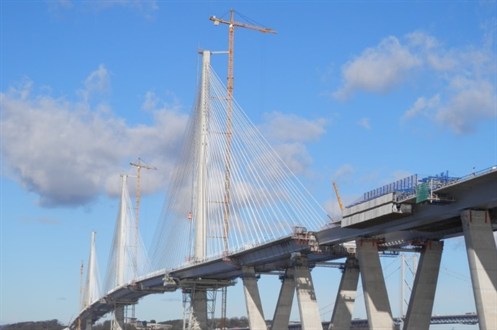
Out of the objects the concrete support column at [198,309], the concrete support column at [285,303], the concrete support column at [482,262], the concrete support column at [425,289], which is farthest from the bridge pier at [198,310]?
the concrete support column at [482,262]

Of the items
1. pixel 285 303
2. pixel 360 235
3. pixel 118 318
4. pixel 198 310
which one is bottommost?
pixel 285 303

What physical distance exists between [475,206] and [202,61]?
5802 cm

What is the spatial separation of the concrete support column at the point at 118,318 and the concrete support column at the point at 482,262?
128859 millimetres

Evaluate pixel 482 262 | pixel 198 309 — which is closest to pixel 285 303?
pixel 198 309

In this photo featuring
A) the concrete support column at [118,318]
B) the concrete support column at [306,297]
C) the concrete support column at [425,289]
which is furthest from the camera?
the concrete support column at [118,318]

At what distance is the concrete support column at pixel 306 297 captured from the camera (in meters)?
84.2

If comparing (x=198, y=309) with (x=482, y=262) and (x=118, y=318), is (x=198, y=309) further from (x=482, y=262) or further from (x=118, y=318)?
(x=482, y=262)

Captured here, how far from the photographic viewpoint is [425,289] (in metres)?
72.2

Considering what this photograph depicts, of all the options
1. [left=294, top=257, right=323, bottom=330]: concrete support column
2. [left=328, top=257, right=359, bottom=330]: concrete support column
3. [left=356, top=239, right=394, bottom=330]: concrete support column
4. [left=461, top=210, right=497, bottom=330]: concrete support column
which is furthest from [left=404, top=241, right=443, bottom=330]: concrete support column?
[left=461, top=210, right=497, bottom=330]: concrete support column

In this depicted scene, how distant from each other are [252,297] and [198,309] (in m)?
22.6

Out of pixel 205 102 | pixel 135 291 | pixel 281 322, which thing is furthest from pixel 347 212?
pixel 135 291

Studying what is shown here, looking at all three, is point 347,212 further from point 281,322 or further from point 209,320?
point 209,320

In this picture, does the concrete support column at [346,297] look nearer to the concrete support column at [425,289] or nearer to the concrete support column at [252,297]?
the concrete support column at [252,297]

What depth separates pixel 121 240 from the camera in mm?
170750
